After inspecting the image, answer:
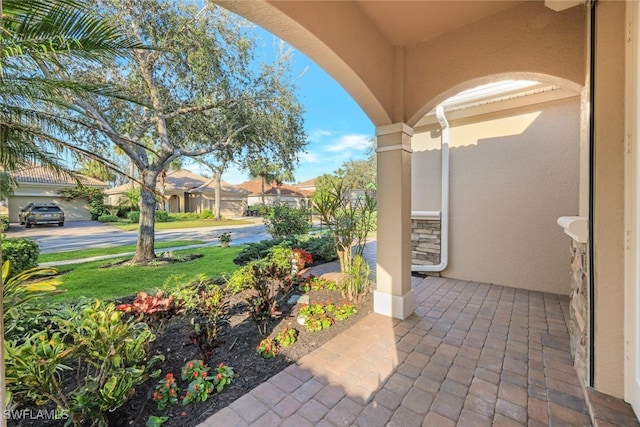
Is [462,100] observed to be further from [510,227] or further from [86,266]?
[86,266]

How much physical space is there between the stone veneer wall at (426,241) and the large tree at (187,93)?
4.95 metres

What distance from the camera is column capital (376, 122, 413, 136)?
3455 millimetres

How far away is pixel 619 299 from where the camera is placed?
1949 millimetres

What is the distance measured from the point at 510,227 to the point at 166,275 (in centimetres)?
734

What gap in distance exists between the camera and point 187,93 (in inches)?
260

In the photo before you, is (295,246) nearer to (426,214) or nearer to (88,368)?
(426,214)

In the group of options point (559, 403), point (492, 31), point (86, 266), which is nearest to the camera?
point (559, 403)

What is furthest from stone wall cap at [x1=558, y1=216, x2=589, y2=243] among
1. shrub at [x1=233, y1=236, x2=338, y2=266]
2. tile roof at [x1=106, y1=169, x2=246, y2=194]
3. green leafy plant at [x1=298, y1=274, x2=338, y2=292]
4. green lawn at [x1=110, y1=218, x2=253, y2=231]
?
tile roof at [x1=106, y1=169, x2=246, y2=194]

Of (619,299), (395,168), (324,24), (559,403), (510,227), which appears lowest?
(559,403)

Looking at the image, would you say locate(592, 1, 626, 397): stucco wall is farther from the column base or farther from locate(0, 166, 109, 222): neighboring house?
locate(0, 166, 109, 222): neighboring house

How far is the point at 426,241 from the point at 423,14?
412cm

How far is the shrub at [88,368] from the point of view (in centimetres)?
165

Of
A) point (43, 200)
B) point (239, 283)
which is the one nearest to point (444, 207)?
point (239, 283)

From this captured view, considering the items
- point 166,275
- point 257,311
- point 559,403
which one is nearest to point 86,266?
point 166,275
